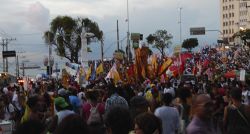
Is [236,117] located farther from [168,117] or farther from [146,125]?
[146,125]

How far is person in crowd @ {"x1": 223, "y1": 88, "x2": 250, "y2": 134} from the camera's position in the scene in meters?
8.17

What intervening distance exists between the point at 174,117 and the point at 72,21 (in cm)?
8667

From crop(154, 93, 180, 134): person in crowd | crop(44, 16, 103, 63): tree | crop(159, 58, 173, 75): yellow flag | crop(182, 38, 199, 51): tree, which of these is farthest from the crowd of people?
crop(182, 38, 199, 51): tree

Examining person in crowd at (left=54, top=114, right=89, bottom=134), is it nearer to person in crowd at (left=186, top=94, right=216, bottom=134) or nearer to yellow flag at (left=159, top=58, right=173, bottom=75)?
person in crowd at (left=186, top=94, right=216, bottom=134)

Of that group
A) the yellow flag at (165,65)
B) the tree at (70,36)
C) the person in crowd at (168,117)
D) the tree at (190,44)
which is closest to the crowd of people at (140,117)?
the person in crowd at (168,117)

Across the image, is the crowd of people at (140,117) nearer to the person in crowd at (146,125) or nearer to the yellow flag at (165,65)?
the person in crowd at (146,125)

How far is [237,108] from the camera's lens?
28.3ft

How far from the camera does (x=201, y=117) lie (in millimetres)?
6719

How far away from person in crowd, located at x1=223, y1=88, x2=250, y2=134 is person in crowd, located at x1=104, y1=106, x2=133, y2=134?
296 centimetres

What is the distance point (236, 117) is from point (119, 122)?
3.53 metres

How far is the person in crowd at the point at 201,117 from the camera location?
21.6 feet

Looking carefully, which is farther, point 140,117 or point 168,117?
point 168,117

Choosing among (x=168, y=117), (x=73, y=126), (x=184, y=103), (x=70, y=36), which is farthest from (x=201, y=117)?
(x=70, y=36)

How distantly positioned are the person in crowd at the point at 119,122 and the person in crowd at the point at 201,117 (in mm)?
1370
